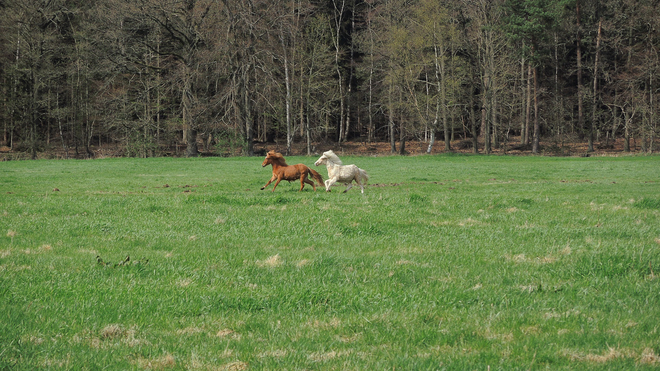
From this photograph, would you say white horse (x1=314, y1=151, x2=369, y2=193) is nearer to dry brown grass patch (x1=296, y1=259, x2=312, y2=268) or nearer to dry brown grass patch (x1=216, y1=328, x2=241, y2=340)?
dry brown grass patch (x1=296, y1=259, x2=312, y2=268)

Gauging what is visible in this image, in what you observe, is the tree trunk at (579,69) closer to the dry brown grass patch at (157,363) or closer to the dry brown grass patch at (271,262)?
the dry brown grass patch at (271,262)

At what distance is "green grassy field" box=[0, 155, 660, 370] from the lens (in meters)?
4.30

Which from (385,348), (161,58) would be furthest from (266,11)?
(385,348)

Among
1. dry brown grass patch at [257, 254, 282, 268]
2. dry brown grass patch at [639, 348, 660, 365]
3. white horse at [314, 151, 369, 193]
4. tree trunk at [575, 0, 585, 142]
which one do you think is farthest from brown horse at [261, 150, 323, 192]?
tree trunk at [575, 0, 585, 142]

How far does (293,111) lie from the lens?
62219 mm

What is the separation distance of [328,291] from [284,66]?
5382cm

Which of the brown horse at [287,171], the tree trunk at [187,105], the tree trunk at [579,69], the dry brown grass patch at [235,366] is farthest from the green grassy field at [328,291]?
the tree trunk at [579,69]

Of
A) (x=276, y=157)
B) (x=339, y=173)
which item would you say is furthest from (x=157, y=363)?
(x=276, y=157)

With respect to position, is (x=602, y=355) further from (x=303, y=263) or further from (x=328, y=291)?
(x=303, y=263)

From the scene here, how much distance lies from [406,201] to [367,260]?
7434 millimetres

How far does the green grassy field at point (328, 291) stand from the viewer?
430cm

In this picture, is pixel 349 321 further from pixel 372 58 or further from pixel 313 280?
pixel 372 58

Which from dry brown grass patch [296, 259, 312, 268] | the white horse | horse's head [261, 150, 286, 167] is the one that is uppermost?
horse's head [261, 150, 286, 167]

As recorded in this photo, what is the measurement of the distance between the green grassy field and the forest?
121 ft
